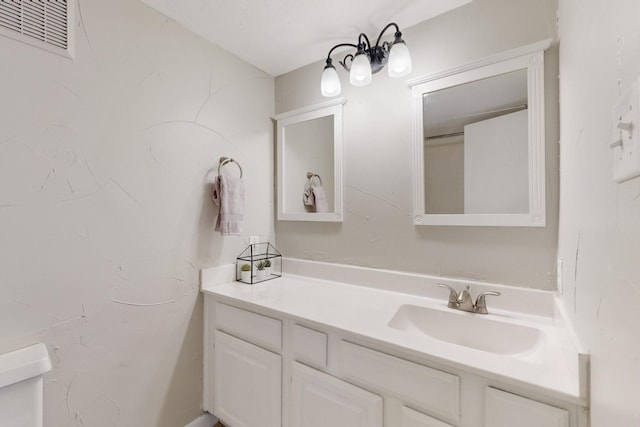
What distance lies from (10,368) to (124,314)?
41cm

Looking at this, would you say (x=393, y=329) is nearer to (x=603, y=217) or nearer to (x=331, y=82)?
(x=603, y=217)

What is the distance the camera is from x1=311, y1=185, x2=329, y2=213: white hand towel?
1.81 meters

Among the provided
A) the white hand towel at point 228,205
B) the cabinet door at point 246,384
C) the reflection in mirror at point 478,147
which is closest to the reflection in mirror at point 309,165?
the white hand towel at point 228,205

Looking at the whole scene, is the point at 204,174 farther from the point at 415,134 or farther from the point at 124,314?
the point at 415,134

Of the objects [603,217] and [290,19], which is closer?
[603,217]

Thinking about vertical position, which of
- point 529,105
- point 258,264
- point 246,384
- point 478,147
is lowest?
point 246,384

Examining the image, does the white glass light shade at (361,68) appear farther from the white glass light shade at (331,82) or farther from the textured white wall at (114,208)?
the textured white wall at (114,208)

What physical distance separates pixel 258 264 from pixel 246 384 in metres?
0.65

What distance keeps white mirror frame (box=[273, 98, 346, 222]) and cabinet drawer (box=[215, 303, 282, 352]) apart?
710 mm

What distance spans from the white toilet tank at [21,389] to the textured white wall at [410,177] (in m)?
1.30

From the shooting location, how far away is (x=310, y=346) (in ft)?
3.86

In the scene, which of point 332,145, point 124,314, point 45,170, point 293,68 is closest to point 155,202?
point 45,170

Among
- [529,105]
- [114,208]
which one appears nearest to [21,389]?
[114,208]

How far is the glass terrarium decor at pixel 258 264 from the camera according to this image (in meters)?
1.75
